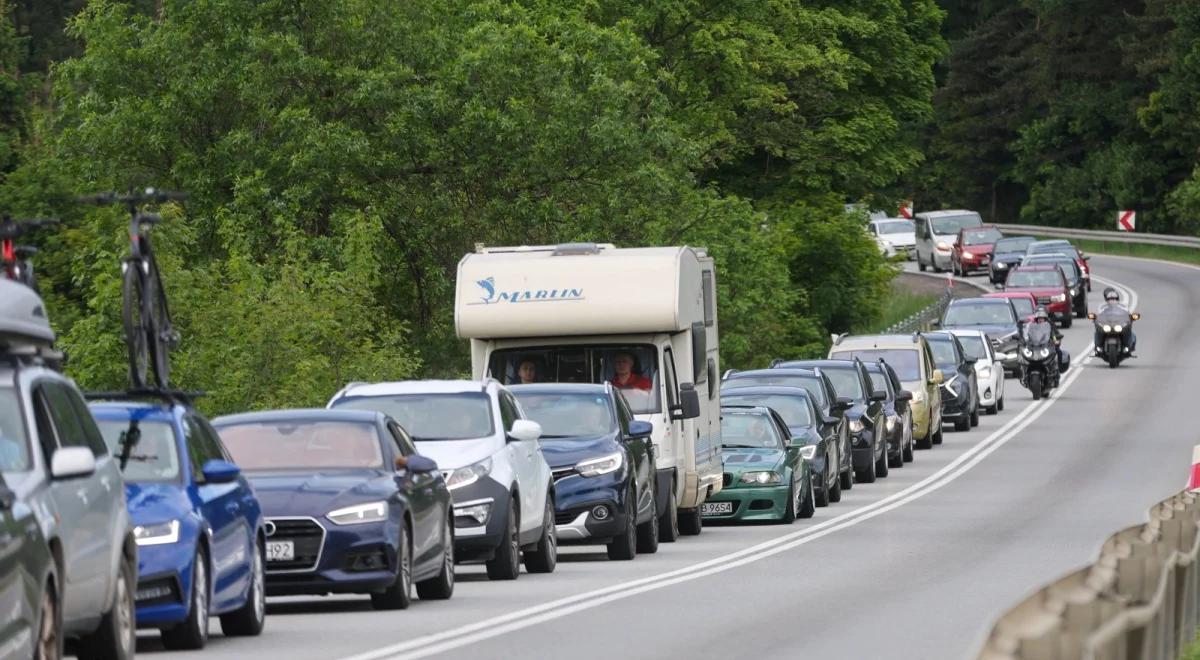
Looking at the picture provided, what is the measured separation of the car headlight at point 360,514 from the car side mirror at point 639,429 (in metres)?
6.73

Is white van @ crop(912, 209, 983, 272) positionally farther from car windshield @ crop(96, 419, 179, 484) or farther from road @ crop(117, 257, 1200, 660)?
car windshield @ crop(96, 419, 179, 484)

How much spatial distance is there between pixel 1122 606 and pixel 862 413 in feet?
91.0

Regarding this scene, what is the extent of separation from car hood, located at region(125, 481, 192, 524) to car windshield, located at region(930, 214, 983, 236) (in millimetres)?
81960

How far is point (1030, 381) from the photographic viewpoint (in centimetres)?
5412

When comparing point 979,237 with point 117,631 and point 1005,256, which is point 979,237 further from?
point 117,631

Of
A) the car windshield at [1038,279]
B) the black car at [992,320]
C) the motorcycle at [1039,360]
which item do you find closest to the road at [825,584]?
the motorcycle at [1039,360]

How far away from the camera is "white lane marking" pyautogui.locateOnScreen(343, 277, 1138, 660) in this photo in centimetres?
1466

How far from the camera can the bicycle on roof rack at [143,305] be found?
17172 mm

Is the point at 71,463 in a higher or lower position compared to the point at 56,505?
higher

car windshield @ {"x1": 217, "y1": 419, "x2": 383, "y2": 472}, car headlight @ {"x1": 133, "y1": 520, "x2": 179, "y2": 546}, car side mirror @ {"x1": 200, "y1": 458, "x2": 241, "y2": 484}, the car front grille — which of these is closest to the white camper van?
car windshield @ {"x1": 217, "y1": 419, "x2": 383, "y2": 472}

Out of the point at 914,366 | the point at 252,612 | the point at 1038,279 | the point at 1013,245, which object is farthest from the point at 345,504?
the point at 1013,245

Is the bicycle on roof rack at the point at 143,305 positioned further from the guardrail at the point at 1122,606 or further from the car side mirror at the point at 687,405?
the car side mirror at the point at 687,405

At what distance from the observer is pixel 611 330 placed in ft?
84.0

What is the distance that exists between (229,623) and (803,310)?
47.2 metres
